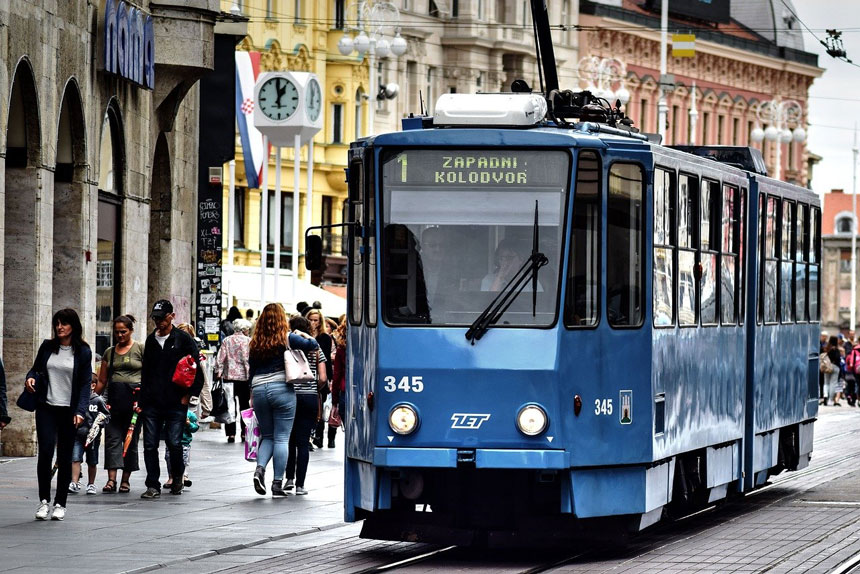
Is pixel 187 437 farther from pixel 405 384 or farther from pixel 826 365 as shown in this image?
pixel 826 365

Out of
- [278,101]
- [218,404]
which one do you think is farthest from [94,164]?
[278,101]

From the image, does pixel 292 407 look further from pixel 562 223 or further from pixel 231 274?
pixel 231 274

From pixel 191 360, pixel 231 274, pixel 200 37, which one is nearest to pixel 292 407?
pixel 191 360

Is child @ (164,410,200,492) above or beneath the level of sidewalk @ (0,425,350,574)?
above

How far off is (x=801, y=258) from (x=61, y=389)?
8014 mm

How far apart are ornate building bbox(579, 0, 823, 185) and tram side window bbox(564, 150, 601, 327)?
237 feet

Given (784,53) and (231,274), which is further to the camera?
(784,53)

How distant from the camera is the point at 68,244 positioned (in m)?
27.6

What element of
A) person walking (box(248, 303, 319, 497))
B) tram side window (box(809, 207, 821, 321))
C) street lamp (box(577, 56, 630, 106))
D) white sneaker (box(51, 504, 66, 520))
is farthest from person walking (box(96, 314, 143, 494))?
street lamp (box(577, 56, 630, 106))

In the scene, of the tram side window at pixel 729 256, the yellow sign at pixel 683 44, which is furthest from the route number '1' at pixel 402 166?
the yellow sign at pixel 683 44

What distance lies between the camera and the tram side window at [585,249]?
15703 millimetres

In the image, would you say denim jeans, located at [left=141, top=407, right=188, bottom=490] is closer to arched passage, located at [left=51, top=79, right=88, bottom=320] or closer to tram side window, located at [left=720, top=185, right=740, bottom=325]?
tram side window, located at [left=720, top=185, right=740, bottom=325]

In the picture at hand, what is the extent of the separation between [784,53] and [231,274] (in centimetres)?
6408

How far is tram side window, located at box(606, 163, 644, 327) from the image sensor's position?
15953mm
